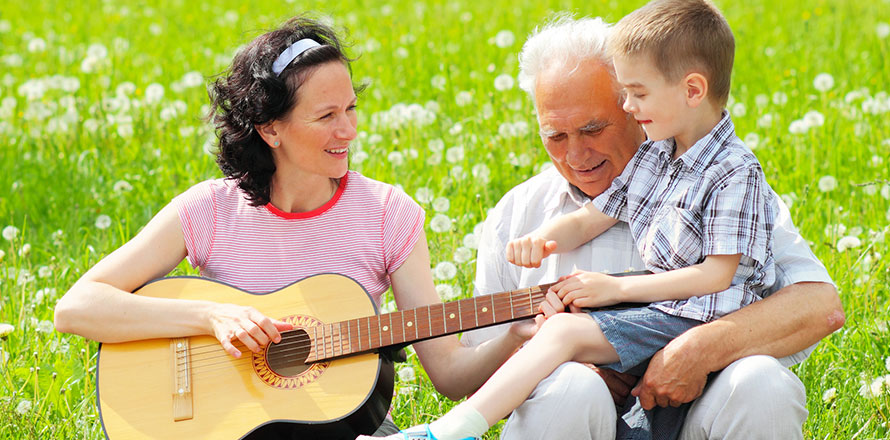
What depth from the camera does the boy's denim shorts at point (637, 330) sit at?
2635 mm

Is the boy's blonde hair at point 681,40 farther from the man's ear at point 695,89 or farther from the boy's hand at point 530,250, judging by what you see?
the boy's hand at point 530,250

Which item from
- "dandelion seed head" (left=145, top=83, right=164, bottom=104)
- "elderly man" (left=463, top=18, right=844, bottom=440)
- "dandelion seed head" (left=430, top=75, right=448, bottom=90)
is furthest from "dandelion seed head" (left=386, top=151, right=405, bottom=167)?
"dandelion seed head" (left=145, top=83, right=164, bottom=104)

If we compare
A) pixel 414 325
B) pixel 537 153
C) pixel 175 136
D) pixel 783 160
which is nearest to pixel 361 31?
pixel 175 136

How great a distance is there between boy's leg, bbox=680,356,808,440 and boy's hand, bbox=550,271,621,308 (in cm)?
35

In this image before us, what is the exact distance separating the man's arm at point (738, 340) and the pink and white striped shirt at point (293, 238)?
0.88 m

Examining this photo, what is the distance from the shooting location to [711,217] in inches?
104

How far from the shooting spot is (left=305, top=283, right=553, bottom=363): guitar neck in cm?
276

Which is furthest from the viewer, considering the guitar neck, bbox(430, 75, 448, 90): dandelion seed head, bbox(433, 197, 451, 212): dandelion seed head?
bbox(430, 75, 448, 90): dandelion seed head

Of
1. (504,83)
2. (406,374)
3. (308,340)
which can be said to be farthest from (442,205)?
(308,340)

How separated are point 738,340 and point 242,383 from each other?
1.36 metres

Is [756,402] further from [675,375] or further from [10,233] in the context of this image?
[10,233]

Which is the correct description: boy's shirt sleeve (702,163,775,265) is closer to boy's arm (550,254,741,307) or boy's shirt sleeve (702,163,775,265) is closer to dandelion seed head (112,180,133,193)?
boy's arm (550,254,741,307)

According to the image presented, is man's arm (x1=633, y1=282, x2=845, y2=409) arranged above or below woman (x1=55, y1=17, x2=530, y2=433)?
below

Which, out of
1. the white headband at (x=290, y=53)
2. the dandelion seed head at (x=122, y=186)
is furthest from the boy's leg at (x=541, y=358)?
the dandelion seed head at (x=122, y=186)
